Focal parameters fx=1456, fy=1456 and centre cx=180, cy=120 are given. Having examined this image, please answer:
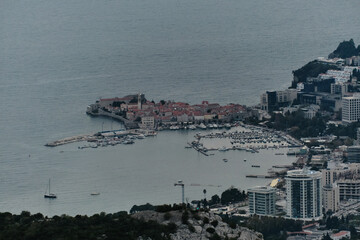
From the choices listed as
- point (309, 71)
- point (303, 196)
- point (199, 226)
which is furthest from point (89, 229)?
point (309, 71)

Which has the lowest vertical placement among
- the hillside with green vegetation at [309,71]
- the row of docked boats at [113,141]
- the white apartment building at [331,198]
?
the white apartment building at [331,198]

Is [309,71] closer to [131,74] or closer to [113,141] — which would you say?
[131,74]

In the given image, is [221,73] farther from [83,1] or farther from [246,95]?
[83,1]

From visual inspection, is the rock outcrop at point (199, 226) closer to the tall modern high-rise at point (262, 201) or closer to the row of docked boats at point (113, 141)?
the tall modern high-rise at point (262, 201)

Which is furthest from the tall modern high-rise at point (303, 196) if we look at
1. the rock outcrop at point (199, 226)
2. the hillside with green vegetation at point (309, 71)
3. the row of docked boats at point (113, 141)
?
the hillside with green vegetation at point (309, 71)

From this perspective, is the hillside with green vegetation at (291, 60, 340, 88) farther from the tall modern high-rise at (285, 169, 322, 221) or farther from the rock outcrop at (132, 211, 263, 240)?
the rock outcrop at (132, 211, 263, 240)

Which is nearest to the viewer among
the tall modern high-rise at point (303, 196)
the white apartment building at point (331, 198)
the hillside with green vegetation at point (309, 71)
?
the tall modern high-rise at point (303, 196)

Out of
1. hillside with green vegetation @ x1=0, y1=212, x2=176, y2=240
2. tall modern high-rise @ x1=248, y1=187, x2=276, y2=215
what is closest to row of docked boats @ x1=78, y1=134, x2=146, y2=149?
tall modern high-rise @ x1=248, y1=187, x2=276, y2=215

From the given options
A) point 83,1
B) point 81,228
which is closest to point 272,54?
point 83,1
